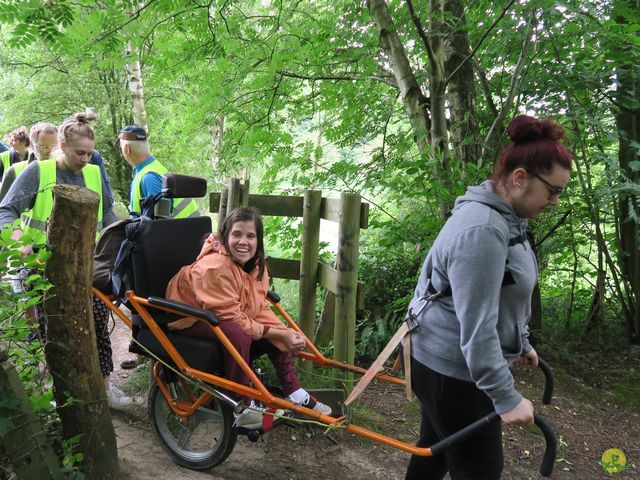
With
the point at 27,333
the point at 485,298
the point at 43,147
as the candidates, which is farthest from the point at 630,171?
the point at 43,147

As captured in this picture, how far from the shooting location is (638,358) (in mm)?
5340

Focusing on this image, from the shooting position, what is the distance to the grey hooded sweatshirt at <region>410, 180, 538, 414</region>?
166 centimetres

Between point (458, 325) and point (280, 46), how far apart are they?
10.8 ft

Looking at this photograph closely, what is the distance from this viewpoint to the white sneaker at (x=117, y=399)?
3717 millimetres

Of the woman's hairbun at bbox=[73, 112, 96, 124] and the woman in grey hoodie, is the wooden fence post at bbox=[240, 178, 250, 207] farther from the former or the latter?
the woman in grey hoodie

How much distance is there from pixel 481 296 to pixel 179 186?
6.66 feet

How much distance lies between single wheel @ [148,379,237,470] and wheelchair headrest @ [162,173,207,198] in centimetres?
120

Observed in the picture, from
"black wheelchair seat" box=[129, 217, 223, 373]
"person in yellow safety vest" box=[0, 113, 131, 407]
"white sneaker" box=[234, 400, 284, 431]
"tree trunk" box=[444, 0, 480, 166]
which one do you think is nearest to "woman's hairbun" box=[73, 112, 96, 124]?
"person in yellow safety vest" box=[0, 113, 131, 407]

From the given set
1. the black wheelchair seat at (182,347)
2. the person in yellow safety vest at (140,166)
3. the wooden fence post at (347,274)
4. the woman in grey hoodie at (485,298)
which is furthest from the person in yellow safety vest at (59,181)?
the woman in grey hoodie at (485,298)

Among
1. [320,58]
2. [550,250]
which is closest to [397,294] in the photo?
[550,250]

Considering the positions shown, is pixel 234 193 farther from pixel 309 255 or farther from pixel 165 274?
pixel 165 274

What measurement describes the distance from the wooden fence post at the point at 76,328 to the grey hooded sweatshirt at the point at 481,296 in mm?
1569

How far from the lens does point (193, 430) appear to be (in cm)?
314

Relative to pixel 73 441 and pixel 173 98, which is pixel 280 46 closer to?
pixel 73 441
